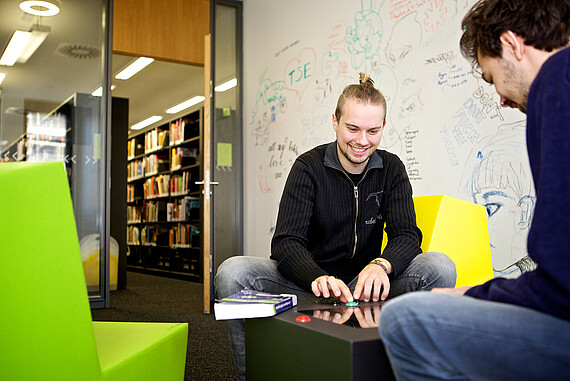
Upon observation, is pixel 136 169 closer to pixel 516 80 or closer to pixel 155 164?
pixel 155 164

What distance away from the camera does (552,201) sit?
73cm

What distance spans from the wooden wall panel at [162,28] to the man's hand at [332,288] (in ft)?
12.8

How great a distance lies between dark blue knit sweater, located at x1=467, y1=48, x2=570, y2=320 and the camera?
0.72m

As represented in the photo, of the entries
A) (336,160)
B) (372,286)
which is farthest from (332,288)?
(336,160)

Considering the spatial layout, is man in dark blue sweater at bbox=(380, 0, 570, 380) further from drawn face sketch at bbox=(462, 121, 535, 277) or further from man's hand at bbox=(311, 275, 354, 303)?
drawn face sketch at bbox=(462, 121, 535, 277)

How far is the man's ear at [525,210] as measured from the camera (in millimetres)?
2209

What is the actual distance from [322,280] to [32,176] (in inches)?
29.9

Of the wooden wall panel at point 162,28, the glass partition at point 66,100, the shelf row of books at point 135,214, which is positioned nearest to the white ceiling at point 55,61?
the glass partition at point 66,100

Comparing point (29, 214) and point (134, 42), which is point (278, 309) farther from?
point (134, 42)

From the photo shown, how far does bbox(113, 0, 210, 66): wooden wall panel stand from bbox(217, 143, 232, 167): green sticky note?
3.60ft

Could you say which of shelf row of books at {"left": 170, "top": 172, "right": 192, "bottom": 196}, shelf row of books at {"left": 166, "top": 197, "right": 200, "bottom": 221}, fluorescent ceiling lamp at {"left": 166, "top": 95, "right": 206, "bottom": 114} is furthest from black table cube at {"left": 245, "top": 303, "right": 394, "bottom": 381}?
fluorescent ceiling lamp at {"left": 166, "top": 95, "right": 206, "bottom": 114}

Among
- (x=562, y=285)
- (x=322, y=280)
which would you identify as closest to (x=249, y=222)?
(x=322, y=280)

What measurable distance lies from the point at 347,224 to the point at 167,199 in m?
6.35

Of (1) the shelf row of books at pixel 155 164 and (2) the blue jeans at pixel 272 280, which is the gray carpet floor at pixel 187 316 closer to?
(2) the blue jeans at pixel 272 280
